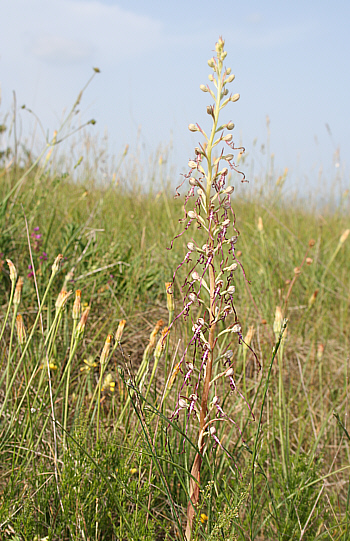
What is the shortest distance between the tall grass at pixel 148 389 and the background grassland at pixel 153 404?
0.01 m

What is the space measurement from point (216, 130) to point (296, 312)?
7.06ft

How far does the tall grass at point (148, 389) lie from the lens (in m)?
1.17

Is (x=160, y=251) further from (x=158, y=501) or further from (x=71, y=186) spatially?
(x=71, y=186)

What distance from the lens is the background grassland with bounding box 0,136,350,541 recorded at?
3.85 ft

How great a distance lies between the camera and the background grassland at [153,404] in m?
1.17

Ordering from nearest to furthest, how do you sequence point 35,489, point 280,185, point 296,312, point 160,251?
point 35,489 → point 296,312 → point 160,251 → point 280,185

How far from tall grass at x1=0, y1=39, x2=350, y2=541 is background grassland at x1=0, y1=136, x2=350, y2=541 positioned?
1 centimetres

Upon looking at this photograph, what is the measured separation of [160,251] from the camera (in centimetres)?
305

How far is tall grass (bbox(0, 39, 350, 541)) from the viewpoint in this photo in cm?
117

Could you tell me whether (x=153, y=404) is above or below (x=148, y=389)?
below

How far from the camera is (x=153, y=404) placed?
1.57m

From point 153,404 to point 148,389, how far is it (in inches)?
14.0

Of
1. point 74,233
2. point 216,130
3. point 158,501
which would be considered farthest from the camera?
point 74,233

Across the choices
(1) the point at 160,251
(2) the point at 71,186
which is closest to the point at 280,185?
(1) the point at 160,251
